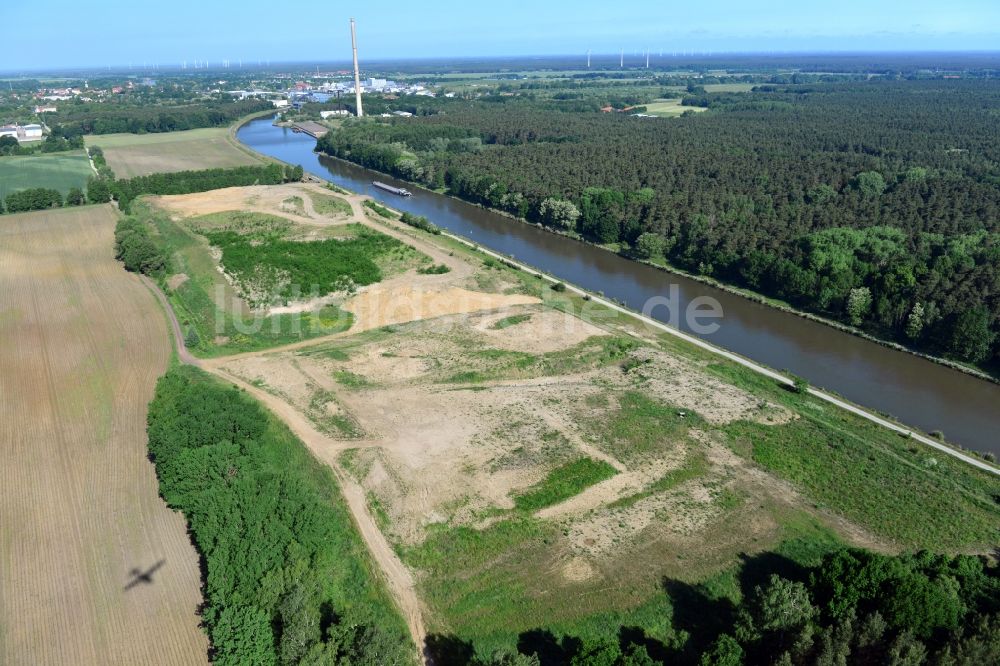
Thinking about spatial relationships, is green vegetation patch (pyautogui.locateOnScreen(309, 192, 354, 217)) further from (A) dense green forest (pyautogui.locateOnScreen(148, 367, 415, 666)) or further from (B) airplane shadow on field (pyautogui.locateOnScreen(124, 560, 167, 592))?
(B) airplane shadow on field (pyautogui.locateOnScreen(124, 560, 167, 592))

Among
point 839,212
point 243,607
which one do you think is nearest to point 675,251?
point 839,212

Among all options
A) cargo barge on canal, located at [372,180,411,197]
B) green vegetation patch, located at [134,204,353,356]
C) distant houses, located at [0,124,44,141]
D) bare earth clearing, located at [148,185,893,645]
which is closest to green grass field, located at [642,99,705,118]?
cargo barge on canal, located at [372,180,411,197]

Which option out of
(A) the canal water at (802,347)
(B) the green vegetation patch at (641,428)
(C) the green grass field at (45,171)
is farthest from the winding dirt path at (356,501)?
(C) the green grass field at (45,171)

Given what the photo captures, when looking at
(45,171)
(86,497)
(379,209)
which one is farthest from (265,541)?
(45,171)

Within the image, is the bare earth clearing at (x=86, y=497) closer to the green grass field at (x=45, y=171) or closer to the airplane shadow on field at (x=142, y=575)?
the airplane shadow on field at (x=142, y=575)

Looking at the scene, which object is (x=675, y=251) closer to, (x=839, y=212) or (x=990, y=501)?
(x=839, y=212)

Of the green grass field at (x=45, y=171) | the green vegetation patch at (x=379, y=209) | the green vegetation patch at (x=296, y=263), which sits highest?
the green grass field at (x=45, y=171)
